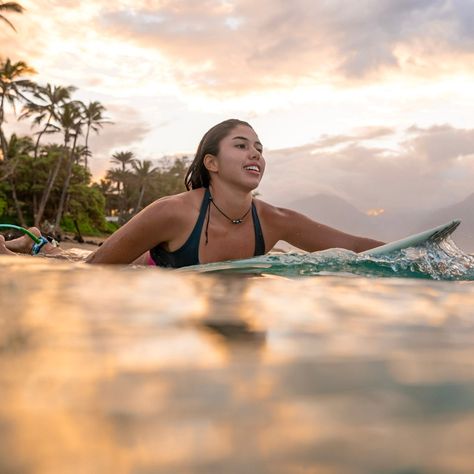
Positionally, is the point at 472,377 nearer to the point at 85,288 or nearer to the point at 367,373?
the point at 367,373

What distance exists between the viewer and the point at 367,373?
0.42 meters

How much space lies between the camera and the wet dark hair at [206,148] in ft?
14.6

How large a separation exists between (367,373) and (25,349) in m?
0.30

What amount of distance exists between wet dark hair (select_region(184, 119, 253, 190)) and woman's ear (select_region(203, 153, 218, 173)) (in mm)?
41

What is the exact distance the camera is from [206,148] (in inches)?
175

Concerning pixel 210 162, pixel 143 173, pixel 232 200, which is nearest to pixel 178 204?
pixel 232 200

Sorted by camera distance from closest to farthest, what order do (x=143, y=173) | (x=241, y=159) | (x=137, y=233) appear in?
(x=137, y=233) → (x=241, y=159) → (x=143, y=173)

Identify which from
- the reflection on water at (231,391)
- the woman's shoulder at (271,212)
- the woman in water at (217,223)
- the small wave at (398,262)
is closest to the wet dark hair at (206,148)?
the woman in water at (217,223)

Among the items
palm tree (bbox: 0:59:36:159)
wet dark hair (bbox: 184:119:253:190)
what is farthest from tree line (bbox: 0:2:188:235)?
wet dark hair (bbox: 184:119:253:190)

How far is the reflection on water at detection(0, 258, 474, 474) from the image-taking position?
0.94 ft

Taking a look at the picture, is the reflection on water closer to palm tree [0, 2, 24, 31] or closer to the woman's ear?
the woman's ear

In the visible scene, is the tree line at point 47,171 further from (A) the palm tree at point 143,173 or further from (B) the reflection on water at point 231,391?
(B) the reflection on water at point 231,391

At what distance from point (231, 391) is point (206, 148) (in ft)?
13.7

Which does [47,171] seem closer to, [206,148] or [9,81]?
[9,81]
